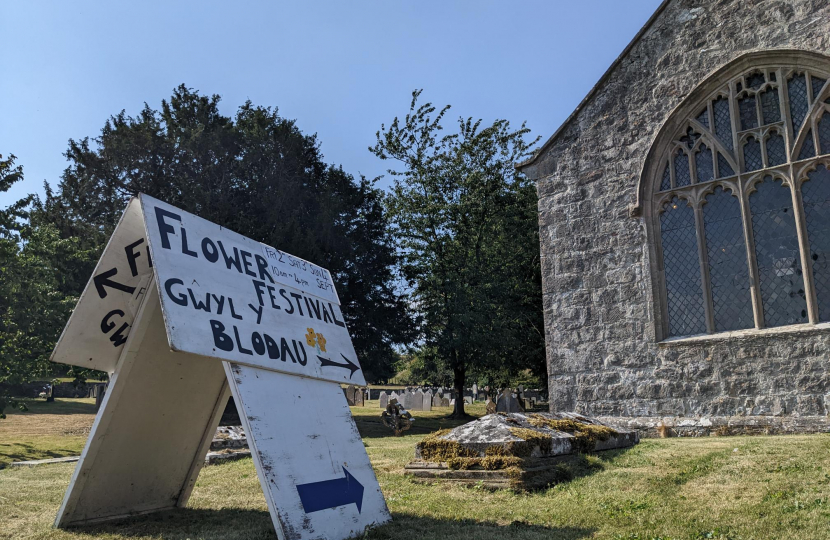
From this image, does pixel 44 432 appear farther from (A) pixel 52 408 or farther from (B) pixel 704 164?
(B) pixel 704 164

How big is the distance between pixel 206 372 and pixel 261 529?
185cm

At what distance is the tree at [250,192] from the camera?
23.4m

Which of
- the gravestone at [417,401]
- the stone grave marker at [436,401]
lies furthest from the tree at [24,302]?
the stone grave marker at [436,401]

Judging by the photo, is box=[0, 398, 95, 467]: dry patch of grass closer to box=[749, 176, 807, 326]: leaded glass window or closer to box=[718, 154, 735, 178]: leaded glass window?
box=[749, 176, 807, 326]: leaded glass window

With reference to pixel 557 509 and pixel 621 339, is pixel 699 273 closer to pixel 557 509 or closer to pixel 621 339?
pixel 621 339

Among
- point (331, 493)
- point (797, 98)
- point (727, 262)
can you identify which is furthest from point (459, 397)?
point (331, 493)

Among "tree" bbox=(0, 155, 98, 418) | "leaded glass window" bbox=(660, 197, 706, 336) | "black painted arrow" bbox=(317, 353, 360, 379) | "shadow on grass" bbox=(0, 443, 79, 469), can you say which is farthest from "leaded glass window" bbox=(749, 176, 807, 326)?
"tree" bbox=(0, 155, 98, 418)

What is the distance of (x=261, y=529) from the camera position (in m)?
4.94

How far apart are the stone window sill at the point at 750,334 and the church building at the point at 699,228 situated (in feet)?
0.10

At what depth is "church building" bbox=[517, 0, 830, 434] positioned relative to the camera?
1137 centimetres

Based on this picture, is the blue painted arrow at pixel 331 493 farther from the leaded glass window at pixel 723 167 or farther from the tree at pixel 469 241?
the tree at pixel 469 241

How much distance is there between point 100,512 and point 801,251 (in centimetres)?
1184

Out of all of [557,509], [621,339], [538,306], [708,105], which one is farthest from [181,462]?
[538,306]

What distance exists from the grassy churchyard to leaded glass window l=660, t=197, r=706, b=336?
4.11 m
